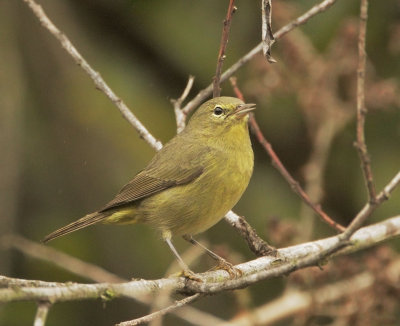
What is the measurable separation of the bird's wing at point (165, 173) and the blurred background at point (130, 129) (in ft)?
3.66

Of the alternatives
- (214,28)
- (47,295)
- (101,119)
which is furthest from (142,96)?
(47,295)

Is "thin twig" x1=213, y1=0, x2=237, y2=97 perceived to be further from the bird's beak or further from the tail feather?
the tail feather

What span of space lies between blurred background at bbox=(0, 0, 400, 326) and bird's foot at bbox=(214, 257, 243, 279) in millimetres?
1506

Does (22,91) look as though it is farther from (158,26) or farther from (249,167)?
(249,167)

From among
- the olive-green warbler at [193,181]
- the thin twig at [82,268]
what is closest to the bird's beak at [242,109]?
the olive-green warbler at [193,181]

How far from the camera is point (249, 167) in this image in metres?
4.76

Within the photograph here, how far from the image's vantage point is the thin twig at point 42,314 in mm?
2472

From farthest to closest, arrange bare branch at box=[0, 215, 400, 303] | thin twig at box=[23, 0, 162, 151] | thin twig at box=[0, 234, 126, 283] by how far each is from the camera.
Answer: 1. thin twig at box=[23, 0, 162, 151]
2. thin twig at box=[0, 234, 126, 283]
3. bare branch at box=[0, 215, 400, 303]

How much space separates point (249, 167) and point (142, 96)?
2.05 metres

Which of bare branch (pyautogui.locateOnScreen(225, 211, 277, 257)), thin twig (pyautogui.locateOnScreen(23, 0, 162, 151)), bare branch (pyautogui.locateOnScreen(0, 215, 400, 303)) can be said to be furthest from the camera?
thin twig (pyautogui.locateOnScreen(23, 0, 162, 151))

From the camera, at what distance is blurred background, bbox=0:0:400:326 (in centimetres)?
626

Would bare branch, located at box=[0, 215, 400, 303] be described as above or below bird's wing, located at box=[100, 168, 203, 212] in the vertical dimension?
below

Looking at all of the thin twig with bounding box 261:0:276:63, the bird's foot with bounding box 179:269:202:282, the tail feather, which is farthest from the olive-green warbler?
the thin twig with bounding box 261:0:276:63

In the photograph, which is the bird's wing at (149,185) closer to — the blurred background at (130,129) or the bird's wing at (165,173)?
the bird's wing at (165,173)
